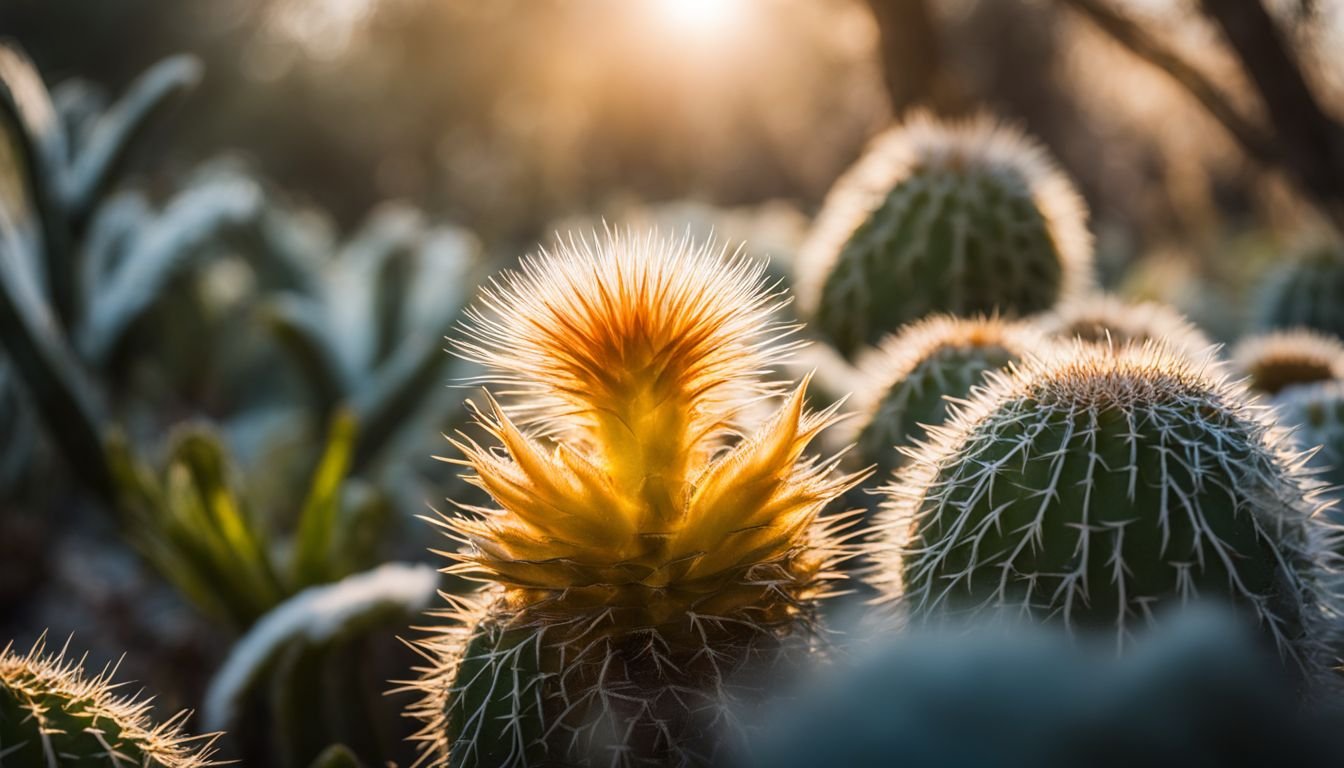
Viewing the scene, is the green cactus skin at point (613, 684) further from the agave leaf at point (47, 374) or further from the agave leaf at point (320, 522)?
the agave leaf at point (47, 374)

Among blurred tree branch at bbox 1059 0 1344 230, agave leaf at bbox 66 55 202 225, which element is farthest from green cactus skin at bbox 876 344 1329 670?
agave leaf at bbox 66 55 202 225

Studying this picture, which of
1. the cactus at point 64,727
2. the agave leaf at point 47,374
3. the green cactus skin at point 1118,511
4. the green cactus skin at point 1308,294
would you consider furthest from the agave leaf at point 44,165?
the green cactus skin at point 1308,294

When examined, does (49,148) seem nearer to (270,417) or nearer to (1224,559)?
(270,417)

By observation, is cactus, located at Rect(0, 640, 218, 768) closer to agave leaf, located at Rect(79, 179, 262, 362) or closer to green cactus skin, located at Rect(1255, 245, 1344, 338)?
green cactus skin, located at Rect(1255, 245, 1344, 338)

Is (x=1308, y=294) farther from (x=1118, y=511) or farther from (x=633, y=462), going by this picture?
(x=633, y=462)

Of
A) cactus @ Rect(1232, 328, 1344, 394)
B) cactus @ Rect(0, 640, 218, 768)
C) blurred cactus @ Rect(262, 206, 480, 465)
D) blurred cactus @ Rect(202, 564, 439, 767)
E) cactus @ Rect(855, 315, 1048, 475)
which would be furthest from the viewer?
blurred cactus @ Rect(262, 206, 480, 465)
